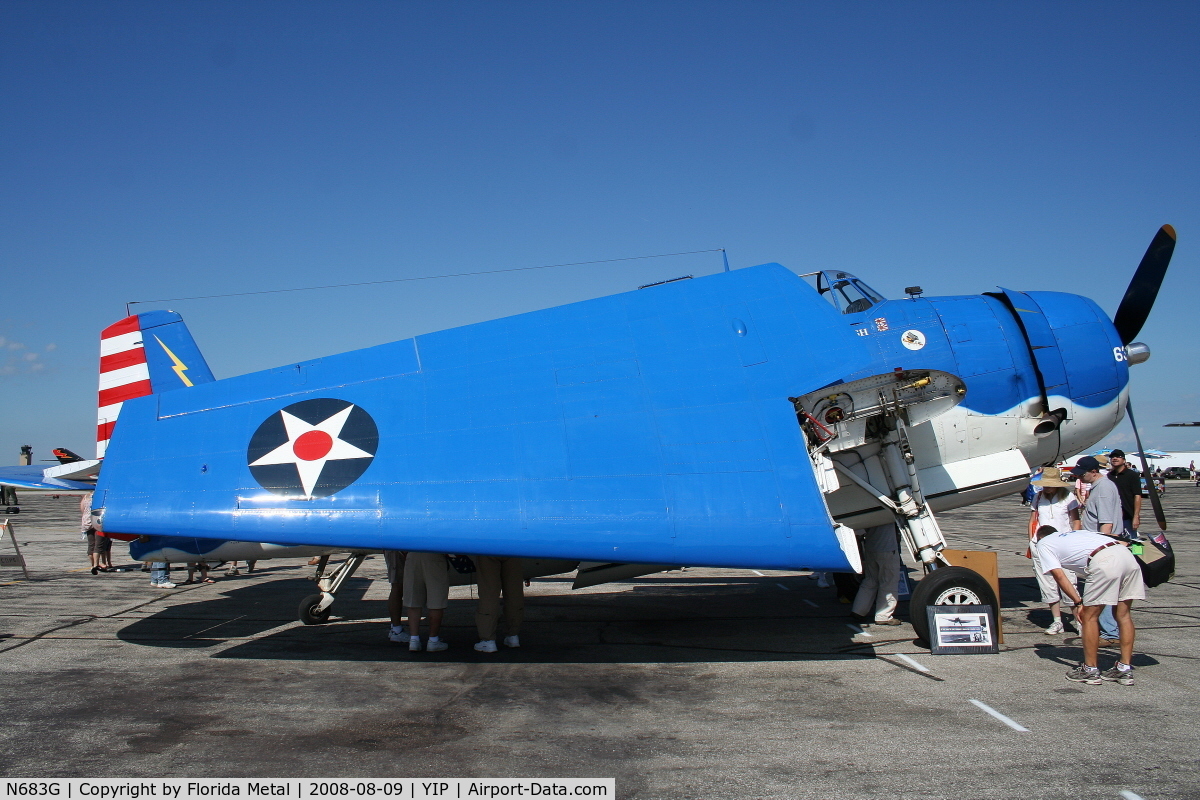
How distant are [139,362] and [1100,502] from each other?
13.9 m

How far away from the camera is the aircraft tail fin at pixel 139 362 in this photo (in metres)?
12.6

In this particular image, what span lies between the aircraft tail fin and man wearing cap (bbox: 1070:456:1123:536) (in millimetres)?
12569

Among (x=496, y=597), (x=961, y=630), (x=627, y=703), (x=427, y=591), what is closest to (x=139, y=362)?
(x=427, y=591)

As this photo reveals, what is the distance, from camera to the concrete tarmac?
15.7 feet

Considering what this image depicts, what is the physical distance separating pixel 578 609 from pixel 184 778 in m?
6.77

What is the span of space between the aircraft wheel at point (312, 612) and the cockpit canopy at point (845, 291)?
7.43 meters

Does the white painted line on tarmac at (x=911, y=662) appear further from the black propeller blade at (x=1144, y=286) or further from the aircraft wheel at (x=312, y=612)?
the aircraft wheel at (x=312, y=612)

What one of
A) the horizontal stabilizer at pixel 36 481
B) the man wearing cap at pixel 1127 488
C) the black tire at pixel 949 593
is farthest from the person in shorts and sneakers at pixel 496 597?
the horizontal stabilizer at pixel 36 481

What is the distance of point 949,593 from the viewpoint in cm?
776

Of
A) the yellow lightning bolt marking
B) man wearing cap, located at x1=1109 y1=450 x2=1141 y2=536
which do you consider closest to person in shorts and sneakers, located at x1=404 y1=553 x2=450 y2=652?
the yellow lightning bolt marking


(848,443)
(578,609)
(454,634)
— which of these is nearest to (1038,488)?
(848,443)

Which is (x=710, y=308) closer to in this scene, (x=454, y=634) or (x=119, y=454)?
(x=454, y=634)

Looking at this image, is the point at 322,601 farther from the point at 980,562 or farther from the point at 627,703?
the point at 980,562

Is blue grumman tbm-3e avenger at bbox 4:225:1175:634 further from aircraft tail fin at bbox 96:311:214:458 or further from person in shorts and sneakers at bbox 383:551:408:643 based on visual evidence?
aircraft tail fin at bbox 96:311:214:458
